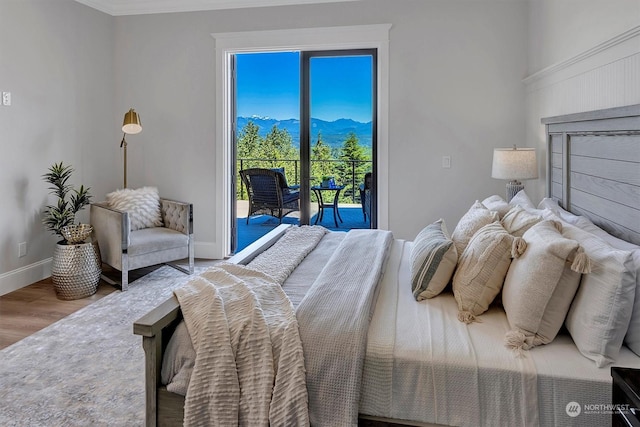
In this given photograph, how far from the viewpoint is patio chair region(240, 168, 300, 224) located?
4.88 metres

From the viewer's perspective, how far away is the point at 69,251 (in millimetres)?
3695

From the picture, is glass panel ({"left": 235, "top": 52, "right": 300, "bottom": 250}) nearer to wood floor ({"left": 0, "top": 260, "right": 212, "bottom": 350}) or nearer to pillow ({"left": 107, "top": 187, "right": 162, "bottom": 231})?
pillow ({"left": 107, "top": 187, "right": 162, "bottom": 231})

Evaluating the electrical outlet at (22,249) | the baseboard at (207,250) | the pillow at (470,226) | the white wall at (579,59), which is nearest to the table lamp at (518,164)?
the white wall at (579,59)

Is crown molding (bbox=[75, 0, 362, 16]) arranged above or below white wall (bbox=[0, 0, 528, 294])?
above

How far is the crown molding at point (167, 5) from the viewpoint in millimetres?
4523

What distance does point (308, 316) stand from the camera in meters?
1.68

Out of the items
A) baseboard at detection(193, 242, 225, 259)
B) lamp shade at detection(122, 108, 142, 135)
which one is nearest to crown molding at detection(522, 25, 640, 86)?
baseboard at detection(193, 242, 225, 259)

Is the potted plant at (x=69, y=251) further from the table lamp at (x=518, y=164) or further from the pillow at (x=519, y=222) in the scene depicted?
the table lamp at (x=518, y=164)

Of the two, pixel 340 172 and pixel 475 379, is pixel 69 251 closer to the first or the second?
pixel 340 172

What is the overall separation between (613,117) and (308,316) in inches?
64.5

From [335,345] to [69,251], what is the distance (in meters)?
3.00

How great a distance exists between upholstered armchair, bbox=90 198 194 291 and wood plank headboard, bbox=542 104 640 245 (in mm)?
3158

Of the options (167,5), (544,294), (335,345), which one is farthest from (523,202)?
(167,5)

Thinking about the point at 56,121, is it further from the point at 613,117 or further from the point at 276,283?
the point at 613,117
